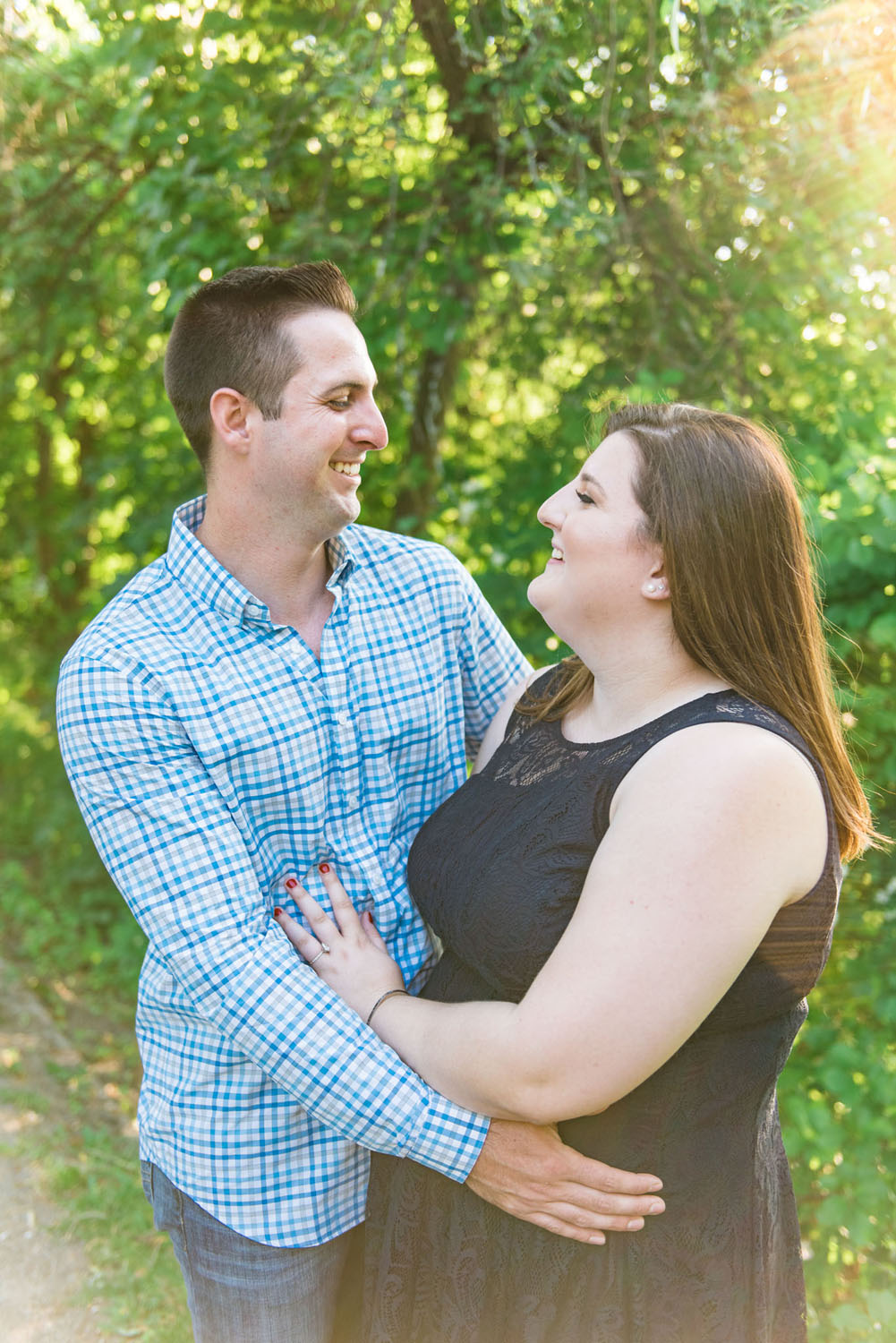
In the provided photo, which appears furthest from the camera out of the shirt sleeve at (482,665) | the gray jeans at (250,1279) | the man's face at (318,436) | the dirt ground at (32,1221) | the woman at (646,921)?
the dirt ground at (32,1221)

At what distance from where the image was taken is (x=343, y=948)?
1829 millimetres

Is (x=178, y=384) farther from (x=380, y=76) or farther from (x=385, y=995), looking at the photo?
(x=380, y=76)

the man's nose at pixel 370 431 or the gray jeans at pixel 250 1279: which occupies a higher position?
the man's nose at pixel 370 431

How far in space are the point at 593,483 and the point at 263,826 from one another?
0.80 metres

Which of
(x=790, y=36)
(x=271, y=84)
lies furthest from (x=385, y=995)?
(x=271, y=84)

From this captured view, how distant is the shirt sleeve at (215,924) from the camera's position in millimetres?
1628

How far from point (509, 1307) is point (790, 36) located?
9.94 feet

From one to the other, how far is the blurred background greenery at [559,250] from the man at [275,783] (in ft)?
3.86

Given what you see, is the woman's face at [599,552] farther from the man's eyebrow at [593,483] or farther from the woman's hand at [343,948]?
the woman's hand at [343,948]

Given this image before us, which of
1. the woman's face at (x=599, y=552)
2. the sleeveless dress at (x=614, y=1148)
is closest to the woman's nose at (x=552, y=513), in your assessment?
the woman's face at (x=599, y=552)

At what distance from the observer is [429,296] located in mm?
3729

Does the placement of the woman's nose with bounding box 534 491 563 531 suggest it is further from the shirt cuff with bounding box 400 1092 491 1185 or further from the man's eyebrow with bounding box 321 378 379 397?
the shirt cuff with bounding box 400 1092 491 1185

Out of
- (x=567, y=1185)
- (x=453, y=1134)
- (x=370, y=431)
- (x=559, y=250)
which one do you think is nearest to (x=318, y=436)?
(x=370, y=431)

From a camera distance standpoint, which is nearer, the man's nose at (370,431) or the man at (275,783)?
the man at (275,783)
